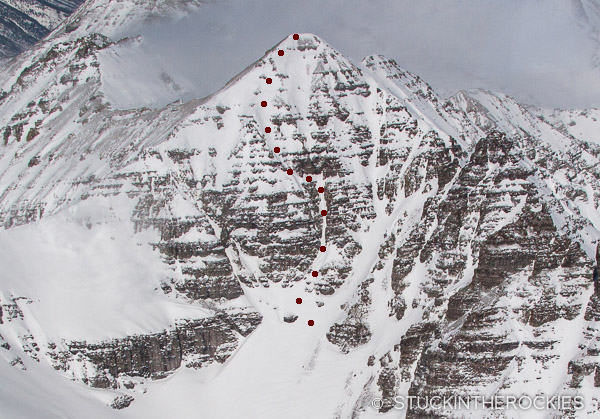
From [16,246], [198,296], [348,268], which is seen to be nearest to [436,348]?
[348,268]

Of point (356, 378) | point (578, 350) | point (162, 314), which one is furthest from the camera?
point (162, 314)

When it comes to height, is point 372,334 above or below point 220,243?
below

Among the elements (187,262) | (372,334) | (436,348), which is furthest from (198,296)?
(436,348)

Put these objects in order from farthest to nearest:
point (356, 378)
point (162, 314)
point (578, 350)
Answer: point (162, 314) < point (356, 378) < point (578, 350)

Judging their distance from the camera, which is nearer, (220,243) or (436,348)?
(436,348)

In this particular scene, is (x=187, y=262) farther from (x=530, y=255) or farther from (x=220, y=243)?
(x=530, y=255)

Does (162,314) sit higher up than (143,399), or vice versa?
(162,314)

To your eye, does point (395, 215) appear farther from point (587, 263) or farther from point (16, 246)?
point (16, 246)

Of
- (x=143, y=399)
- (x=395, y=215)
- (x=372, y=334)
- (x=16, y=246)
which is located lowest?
(x=143, y=399)

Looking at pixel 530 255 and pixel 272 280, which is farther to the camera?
pixel 272 280
